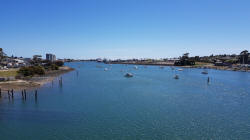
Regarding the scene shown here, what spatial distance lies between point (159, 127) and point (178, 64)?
A: 17268cm

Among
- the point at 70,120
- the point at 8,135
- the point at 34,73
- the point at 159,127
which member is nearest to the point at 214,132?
the point at 159,127

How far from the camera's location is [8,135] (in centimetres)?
1920

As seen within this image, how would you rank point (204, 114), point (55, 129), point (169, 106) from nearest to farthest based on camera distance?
1. point (55, 129)
2. point (204, 114)
3. point (169, 106)

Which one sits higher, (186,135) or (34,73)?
(34,73)

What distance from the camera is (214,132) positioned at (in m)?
20.0

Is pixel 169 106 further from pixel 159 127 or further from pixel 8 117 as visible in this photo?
pixel 8 117

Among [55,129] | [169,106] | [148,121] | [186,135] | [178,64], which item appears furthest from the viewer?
[178,64]

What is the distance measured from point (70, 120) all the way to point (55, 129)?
120 inches

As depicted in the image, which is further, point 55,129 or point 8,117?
point 8,117

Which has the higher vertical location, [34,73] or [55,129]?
[34,73]

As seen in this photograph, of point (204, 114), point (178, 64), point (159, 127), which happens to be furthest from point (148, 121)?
point (178, 64)

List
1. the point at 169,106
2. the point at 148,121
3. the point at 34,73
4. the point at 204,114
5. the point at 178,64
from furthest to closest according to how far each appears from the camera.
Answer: the point at 178,64 → the point at 34,73 → the point at 169,106 → the point at 204,114 → the point at 148,121

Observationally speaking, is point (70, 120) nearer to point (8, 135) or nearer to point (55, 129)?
point (55, 129)

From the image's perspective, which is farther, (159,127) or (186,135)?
(159,127)
